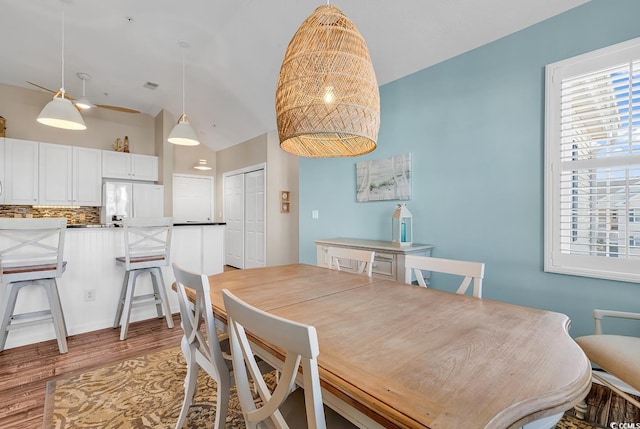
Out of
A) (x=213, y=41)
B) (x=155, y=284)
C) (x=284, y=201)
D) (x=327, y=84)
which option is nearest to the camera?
A: (x=327, y=84)

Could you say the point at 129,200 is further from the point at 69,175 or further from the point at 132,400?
→ the point at 132,400

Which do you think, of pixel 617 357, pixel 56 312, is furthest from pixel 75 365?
pixel 617 357

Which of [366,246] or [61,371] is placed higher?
[366,246]

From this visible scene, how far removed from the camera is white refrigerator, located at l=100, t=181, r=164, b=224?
17.6ft

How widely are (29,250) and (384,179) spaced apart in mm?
3388

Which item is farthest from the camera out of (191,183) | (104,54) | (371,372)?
(191,183)

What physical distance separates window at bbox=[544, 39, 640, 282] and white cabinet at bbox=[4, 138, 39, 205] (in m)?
6.77

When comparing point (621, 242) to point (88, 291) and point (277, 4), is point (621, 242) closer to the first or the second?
point (277, 4)

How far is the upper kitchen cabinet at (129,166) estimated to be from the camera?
5441 millimetres

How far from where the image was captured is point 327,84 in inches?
46.3

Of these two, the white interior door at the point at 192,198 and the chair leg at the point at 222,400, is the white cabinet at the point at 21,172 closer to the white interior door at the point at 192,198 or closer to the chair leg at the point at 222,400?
the white interior door at the point at 192,198

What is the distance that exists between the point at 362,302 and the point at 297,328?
0.78 meters

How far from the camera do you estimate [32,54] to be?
4.04 meters

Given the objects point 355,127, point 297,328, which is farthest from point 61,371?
point 355,127
